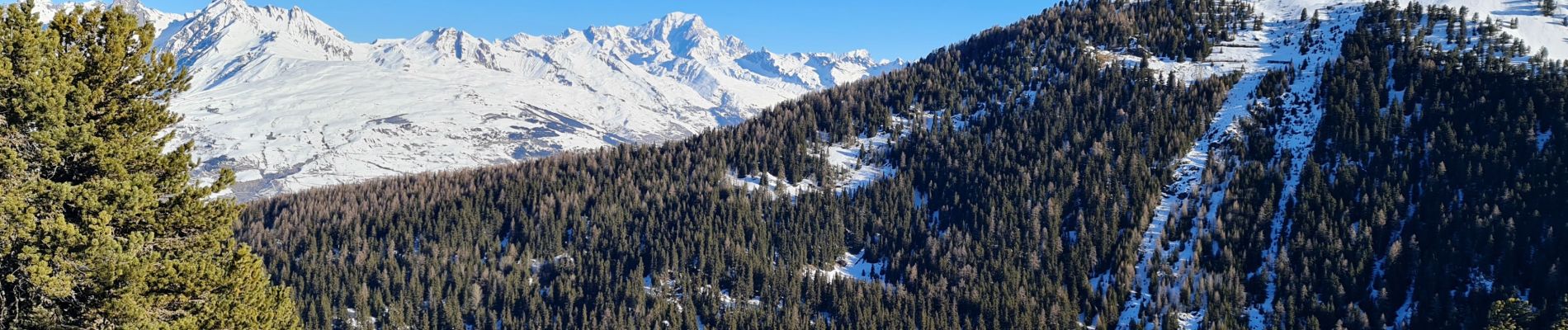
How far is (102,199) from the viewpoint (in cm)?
Answer: 2570

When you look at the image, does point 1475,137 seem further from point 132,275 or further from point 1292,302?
point 132,275

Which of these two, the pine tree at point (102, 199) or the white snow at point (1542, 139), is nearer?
the pine tree at point (102, 199)

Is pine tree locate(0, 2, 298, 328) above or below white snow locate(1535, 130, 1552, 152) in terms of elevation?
above

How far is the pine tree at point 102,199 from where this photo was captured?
2450cm

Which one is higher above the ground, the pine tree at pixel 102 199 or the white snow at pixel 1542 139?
the pine tree at pixel 102 199

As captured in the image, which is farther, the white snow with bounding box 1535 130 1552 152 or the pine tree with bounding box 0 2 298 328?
the white snow with bounding box 1535 130 1552 152

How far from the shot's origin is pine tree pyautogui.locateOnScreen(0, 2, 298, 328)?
24.5 m

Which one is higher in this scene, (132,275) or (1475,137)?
(132,275)

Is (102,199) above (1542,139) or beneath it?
above

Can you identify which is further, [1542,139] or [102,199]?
[1542,139]

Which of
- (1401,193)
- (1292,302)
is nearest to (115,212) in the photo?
(1292,302)

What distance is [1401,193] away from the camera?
639 ft

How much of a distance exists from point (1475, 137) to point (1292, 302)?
6298 centimetres

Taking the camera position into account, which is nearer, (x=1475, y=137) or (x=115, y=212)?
(x=115, y=212)
